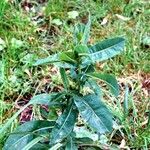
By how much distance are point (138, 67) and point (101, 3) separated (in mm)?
617

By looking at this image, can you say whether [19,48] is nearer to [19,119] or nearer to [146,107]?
[19,119]

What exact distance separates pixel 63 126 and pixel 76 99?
11 centimetres

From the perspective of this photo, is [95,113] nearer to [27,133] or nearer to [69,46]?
[27,133]

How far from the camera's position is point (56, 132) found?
1615 mm

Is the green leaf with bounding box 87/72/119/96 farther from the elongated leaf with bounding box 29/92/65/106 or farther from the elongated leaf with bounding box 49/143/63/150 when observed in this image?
the elongated leaf with bounding box 49/143/63/150

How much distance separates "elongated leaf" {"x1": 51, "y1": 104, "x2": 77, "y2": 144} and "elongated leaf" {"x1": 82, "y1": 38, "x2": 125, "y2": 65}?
208 millimetres

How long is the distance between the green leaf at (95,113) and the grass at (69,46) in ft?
1.78

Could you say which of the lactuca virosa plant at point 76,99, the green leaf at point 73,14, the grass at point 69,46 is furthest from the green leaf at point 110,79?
the green leaf at point 73,14

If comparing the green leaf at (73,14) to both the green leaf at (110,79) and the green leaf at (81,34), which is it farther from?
the green leaf at (110,79)

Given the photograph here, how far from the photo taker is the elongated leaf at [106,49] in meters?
1.57

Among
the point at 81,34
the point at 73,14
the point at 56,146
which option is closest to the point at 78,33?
the point at 81,34

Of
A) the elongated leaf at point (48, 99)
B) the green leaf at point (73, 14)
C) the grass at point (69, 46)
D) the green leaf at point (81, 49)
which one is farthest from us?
the green leaf at point (73, 14)

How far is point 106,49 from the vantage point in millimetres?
1582

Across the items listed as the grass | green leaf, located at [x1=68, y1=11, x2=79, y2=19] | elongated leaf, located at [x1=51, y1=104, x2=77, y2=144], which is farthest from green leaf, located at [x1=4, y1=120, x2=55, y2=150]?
green leaf, located at [x1=68, y1=11, x2=79, y2=19]
